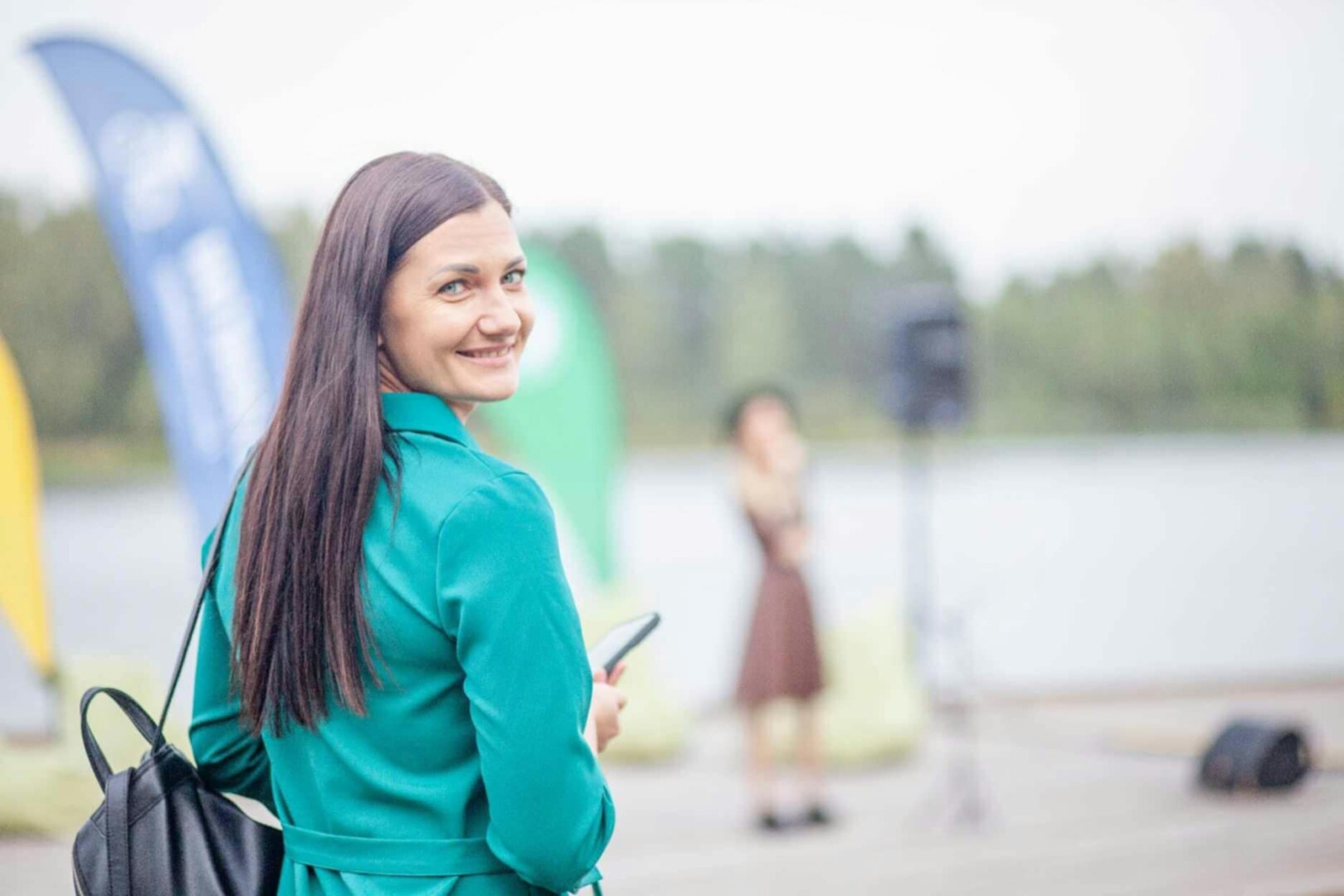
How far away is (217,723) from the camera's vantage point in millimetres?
1092

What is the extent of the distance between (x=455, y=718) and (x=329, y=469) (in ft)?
0.65

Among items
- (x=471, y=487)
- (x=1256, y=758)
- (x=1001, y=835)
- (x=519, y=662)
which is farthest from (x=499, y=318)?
(x=1256, y=758)

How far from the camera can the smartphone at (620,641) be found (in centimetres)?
112

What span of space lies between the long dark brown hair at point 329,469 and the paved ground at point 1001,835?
10.2ft

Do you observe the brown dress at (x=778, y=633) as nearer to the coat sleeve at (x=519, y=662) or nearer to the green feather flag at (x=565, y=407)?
the green feather flag at (x=565, y=407)

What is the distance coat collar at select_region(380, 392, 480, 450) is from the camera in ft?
3.19

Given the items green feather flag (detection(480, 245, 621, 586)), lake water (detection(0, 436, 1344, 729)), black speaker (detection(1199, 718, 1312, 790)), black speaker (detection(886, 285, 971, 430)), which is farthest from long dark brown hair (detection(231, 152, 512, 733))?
lake water (detection(0, 436, 1344, 729))

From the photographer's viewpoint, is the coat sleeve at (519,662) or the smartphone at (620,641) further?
the smartphone at (620,641)

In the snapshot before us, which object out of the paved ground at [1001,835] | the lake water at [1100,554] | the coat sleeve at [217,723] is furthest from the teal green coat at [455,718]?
the lake water at [1100,554]

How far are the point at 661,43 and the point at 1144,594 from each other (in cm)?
393

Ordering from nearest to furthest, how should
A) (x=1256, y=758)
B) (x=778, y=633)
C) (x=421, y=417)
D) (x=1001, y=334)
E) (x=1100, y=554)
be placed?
(x=421, y=417) < (x=778, y=633) < (x=1256, y=758) < (x=1100, y=554) < (x=1001, y=334)

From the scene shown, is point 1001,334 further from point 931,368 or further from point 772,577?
point 772,577

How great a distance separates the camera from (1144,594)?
7.31m

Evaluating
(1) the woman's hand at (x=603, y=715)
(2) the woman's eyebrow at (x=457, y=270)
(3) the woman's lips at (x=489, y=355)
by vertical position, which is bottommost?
(1) the woman's hand at (x=603, y=715)
